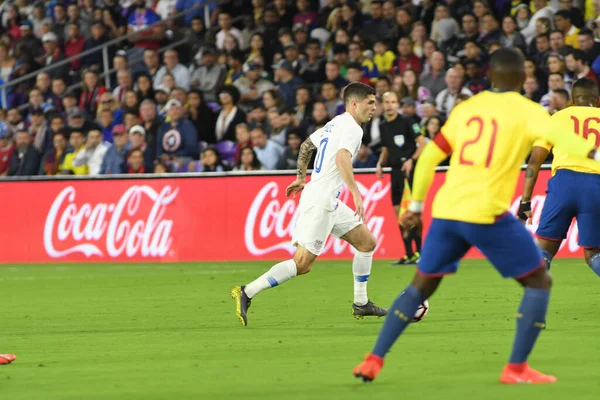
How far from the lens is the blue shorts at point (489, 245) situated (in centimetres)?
737

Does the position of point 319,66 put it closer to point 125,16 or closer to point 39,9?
point 125,16

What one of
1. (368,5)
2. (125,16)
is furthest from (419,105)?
(125,16)

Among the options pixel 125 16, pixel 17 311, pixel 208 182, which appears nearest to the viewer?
pixel 17 311

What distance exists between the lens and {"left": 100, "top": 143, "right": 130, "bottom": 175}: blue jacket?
22703mm

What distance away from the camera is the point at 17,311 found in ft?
44.2

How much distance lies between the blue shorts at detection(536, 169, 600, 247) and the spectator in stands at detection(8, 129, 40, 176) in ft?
49.4

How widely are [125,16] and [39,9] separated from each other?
250cm

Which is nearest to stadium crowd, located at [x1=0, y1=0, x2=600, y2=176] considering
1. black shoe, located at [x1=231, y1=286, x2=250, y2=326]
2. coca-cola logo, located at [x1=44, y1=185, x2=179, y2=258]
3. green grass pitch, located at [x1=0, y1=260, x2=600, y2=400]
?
coca-cola logo, located at [x1=44, y1=185, x2=179, y2=258]

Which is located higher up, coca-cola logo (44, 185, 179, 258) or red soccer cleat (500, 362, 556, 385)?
red soccer cleat (500, 362, 556, 385)

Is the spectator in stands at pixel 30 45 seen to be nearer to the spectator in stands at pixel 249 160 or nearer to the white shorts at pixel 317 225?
the spectator in stands at pixel 249 160

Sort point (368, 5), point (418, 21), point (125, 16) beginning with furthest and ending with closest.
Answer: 1. point (125, 16)
2. point (368, 5)
3. point (418, 21)

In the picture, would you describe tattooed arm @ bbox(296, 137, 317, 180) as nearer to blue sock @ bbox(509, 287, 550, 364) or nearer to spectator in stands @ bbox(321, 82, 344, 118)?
blue sock @ bbox(509, 287, 550, 364)

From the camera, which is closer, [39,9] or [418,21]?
[418,21]

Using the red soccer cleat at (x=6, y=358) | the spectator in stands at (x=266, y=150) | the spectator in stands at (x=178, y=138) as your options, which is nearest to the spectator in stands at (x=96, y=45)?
the spectator in stands at (x=178, y=138)
